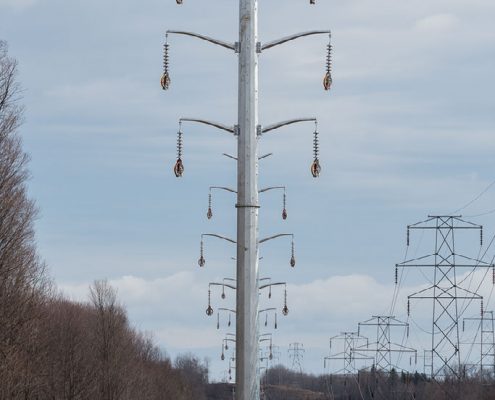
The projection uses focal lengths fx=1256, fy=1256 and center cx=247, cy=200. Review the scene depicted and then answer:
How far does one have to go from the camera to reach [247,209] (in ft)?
48.3

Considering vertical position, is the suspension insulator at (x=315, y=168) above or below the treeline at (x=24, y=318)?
below

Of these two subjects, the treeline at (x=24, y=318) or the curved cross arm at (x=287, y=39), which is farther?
the treeline at (x=24, y=318)

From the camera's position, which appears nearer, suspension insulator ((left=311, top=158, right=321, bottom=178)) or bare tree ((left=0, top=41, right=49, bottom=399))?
suspension insulator ((left=311, top=158, right=321, bottom=178))

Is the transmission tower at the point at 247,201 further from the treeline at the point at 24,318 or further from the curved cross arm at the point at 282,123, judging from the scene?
the treeline at the point at 24,318

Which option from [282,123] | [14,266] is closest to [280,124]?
[282,123]

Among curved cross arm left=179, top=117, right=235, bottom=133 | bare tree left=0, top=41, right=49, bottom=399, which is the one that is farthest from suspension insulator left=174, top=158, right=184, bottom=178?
bare tree left=0, top=41, right=49, bottom=399

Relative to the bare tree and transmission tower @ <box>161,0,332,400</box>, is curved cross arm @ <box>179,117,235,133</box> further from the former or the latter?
the bare tree

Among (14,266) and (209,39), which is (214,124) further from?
(14,266)

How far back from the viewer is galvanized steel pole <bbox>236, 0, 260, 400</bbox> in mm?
14609

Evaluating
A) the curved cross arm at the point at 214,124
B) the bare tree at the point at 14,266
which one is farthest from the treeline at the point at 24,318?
the curved cross arm at the point at 214,124

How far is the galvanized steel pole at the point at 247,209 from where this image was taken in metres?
14.6

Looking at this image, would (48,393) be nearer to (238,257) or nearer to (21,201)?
(21,201)

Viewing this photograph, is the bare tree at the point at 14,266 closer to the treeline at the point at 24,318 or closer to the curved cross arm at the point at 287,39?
the treeline at the point at 24,318

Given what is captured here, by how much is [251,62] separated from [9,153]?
138ft
